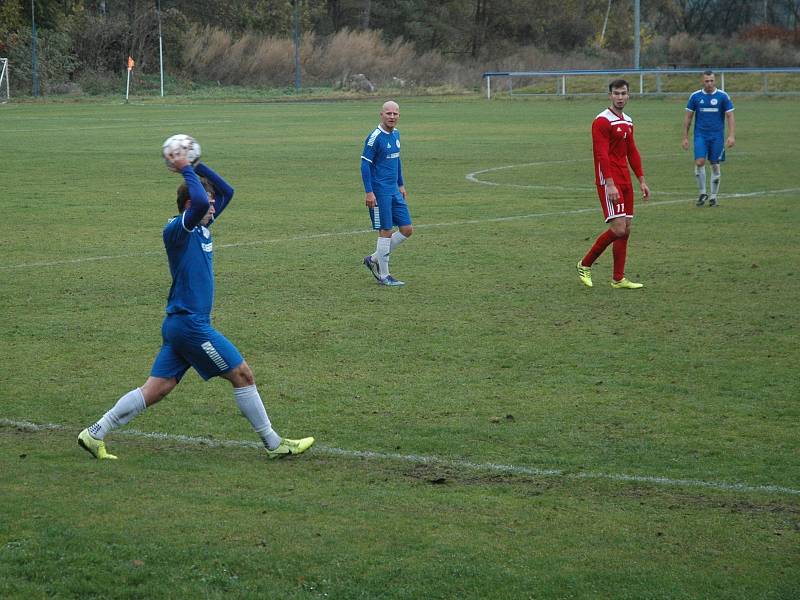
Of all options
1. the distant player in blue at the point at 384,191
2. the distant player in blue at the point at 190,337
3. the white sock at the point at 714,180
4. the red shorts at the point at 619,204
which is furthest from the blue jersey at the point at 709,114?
the distant player in blue at the point at 190,337

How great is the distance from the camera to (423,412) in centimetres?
855

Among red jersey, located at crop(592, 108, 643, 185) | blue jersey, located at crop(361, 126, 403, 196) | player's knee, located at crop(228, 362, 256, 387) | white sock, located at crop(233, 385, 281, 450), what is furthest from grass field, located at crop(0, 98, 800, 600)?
red jersey, located at crop(592, 108, 643, 185)

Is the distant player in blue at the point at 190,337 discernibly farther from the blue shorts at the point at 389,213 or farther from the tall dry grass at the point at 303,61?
the tall dry grass at the point at 303,61

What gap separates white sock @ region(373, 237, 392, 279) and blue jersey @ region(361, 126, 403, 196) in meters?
0.64

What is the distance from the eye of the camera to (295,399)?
8.99 m

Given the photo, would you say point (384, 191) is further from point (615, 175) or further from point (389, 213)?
point (615, 175)

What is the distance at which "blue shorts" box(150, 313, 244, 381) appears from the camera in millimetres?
7328

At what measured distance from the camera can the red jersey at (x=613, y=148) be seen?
13188 mm

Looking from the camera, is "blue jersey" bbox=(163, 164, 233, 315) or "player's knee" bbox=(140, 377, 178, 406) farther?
"player's knee" bbox=(140, 377, 178, 406)

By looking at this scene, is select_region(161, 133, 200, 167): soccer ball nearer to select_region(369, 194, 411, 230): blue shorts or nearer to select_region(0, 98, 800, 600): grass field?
select_region(0, 98, 800, 600): grass field

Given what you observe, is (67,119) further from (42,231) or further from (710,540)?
(710,540)

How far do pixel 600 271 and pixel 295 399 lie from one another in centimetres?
652

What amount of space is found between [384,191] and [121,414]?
7101 millimetres

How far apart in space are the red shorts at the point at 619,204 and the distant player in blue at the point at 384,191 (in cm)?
225
